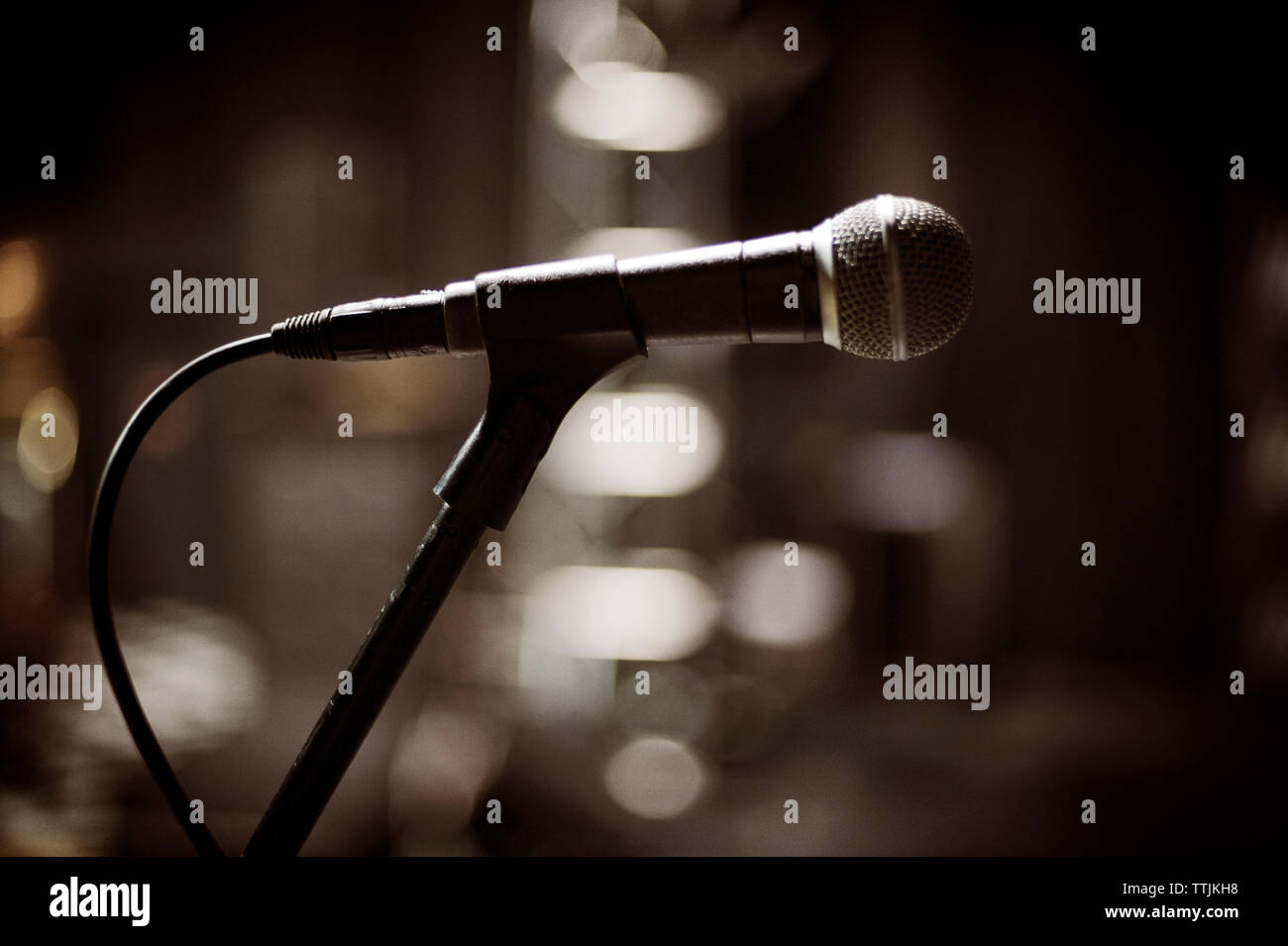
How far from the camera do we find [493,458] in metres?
Answer: 0.44

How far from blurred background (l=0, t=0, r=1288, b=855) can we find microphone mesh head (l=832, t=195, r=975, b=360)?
779 millimetres

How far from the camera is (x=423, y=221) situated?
114 centimetres

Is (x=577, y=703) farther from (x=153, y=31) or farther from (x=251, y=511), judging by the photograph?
(x=153, y=31)

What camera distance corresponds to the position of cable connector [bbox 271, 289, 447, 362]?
1.49 ft

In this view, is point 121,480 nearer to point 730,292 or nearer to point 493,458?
point 493,458

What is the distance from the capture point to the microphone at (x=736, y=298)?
40cm

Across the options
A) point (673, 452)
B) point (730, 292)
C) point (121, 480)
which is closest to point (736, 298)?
point (730, 292)

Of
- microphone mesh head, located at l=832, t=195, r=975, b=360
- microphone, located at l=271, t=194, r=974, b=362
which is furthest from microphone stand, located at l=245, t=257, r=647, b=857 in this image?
microphone mesh head, located at l=832, t=195, r=975, b=360

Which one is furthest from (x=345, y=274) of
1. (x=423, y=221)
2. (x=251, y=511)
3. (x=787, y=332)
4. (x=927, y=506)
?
(x=927, y=506)

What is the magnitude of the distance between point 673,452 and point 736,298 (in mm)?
806

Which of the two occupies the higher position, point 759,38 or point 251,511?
point 759,38

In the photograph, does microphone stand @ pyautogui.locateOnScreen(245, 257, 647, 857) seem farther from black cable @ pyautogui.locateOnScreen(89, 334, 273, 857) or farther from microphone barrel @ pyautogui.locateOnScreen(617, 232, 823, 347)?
black cable @ pyautogui.locateOnScreen(89, 334, 273, 857)
